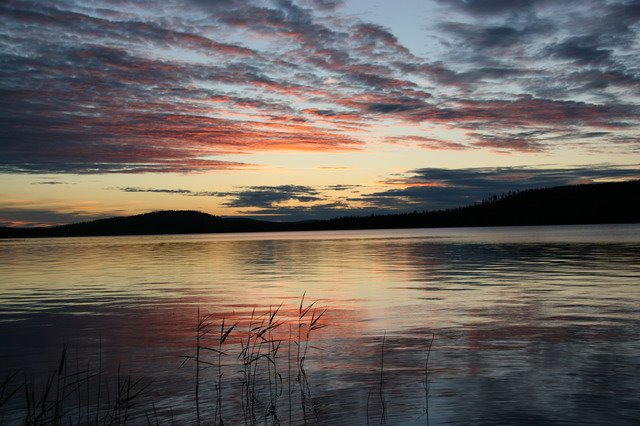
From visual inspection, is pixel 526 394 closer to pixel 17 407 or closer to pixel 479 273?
pixel 17 407

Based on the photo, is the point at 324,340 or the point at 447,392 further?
the point at 324,340

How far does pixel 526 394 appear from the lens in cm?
1370

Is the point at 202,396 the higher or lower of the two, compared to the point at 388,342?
lower

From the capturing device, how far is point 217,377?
16.0 metres

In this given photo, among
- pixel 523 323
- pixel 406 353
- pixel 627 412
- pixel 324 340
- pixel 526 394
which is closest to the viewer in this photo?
pixel 627 412

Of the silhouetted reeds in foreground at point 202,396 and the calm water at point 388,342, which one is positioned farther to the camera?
the calm water at point 388,342

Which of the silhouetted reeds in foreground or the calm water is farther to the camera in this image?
the calm water

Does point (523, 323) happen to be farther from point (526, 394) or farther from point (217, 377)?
point (217, 377)

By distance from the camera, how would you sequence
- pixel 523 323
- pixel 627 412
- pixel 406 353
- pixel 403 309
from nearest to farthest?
pixel 627 412 → pixel 406 353 → pixel 523 323 → pixel 403 309

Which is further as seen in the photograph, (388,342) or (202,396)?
(388,342)

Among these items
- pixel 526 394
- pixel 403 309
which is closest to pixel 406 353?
pixel 526 394

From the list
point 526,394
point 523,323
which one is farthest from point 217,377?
point 523,323

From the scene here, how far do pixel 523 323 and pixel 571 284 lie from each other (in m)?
15.9

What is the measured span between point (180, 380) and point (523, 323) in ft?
45.2
